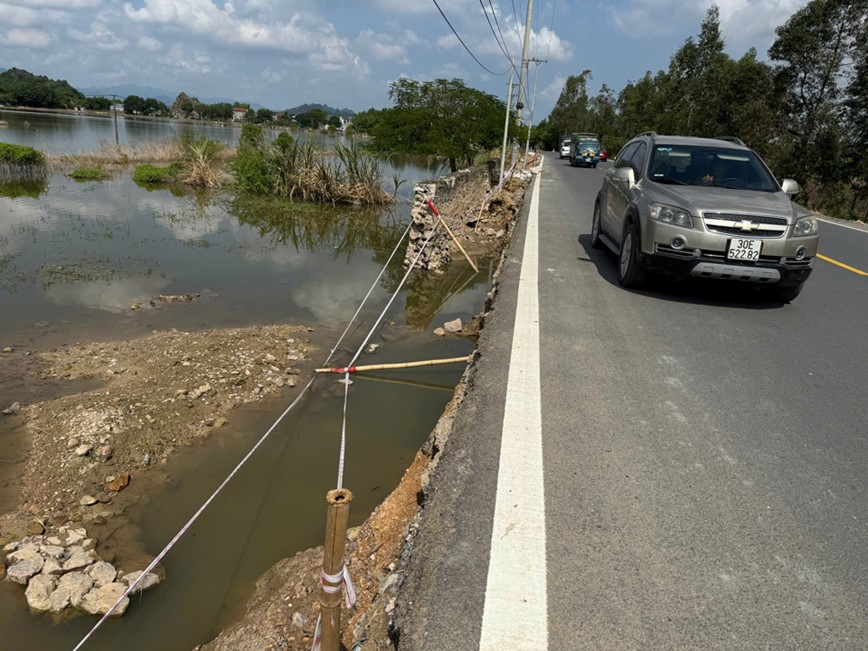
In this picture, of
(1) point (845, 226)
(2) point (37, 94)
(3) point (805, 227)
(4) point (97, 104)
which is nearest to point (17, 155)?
(3) point (805, 227)

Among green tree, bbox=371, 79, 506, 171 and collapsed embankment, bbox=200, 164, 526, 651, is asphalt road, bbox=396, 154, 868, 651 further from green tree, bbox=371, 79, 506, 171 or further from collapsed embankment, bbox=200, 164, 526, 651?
green tree, bbox=371, 79, 506, 171

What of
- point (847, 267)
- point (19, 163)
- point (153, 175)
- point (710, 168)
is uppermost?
point (710, 168)

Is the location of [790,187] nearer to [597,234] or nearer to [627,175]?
[627,175]

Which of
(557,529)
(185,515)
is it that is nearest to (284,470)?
(185,515)

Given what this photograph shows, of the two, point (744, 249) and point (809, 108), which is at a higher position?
point (809, 108)

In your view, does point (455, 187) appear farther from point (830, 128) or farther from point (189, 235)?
point (830, 128)

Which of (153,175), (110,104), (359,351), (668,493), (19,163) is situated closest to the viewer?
(668,493)

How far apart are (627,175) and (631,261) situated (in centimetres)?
129

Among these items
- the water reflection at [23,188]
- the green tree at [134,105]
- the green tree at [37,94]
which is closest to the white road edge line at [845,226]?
the water reflection at [23,188]

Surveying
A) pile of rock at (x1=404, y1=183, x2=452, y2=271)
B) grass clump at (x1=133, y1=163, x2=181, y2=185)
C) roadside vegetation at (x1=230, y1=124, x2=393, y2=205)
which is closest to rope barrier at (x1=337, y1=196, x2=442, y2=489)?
pile of rock at (x1=404, y1=183, x2=452, y2=271)

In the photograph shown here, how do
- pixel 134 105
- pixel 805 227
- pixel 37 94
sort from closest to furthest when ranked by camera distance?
pixel 805 227
pixel 37 94
pixel 134 105

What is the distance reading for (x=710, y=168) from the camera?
6734mm

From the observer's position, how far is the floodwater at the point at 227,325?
151 inches

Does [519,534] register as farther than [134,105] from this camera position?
No
